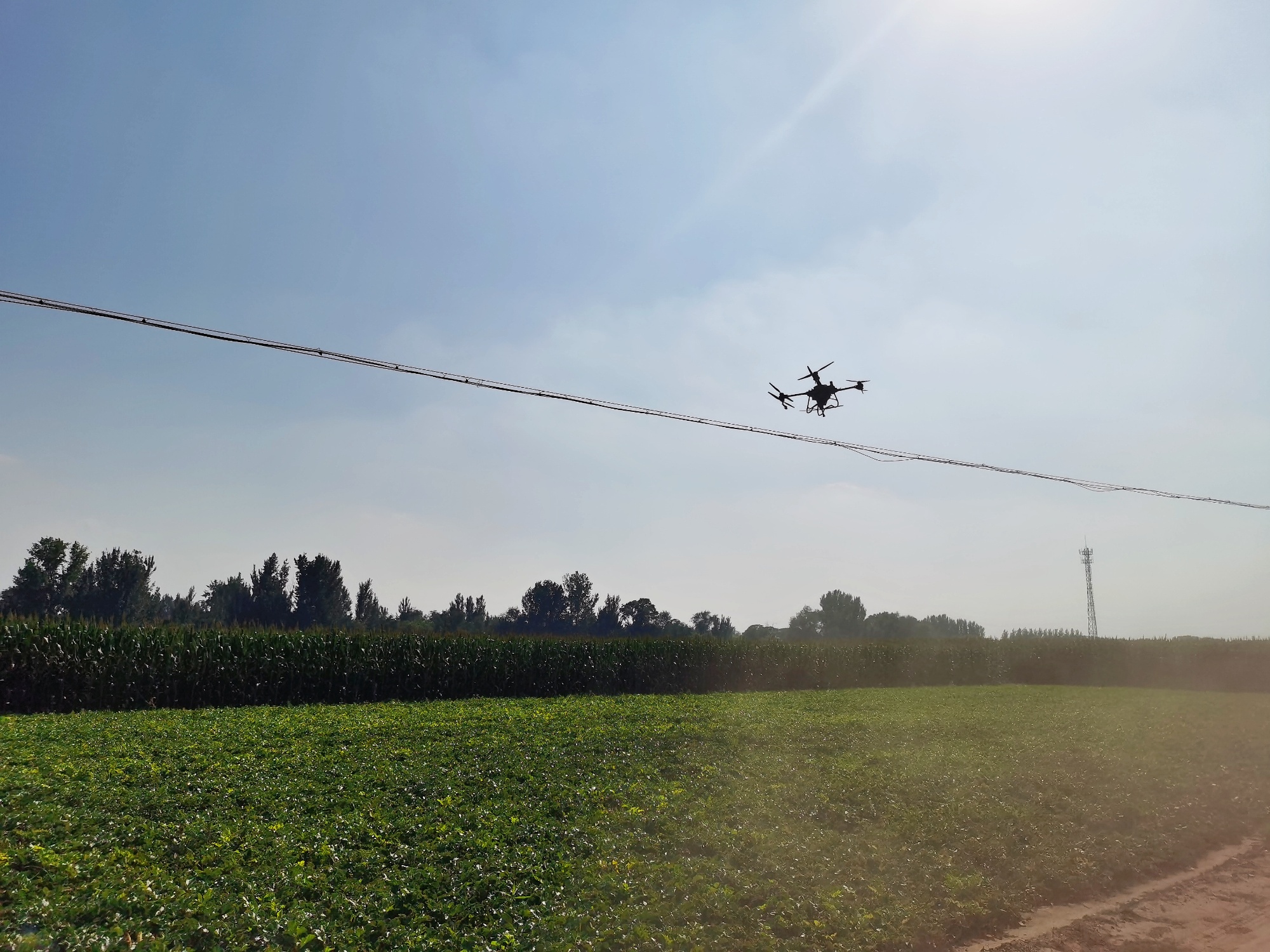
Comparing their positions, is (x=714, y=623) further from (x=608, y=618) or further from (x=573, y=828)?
(x=573, y=828)

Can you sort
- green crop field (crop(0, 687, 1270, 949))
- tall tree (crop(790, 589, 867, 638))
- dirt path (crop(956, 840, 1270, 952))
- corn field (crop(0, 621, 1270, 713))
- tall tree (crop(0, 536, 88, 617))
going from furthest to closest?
tall tree (crop(790, 589, 867, 638)) → tall tree (crop(0, 536, 88, 617)) → corn field (crop(0, 621, 1270, 713)) → dirt path (crop(956, 840, 1270, 952)) → green crop field (crop(0, 687, 1270, 949))

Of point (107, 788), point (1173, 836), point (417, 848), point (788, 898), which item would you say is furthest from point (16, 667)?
point (1173, 836)

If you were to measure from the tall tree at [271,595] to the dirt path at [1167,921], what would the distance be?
9263cm

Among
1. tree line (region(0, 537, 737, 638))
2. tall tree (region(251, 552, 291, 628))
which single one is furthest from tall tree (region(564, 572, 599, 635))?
tall tree (region(251, 552, 291, 628))

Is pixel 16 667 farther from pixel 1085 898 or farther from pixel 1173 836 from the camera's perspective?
pixel 1173 836

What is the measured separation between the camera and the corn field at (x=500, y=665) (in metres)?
20.6

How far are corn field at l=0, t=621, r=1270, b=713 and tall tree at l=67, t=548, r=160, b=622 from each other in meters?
69.6

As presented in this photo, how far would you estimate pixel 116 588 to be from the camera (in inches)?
3223

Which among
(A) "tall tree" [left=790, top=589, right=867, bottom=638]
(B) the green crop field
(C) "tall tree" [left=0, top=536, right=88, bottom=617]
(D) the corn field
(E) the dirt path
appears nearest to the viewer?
(B) the green crop field

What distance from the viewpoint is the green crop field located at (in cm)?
688

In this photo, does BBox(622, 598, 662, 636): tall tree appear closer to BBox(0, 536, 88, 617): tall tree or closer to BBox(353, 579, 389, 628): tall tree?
BBox(353, 579, 389, 628): tall tree

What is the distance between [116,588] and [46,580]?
10.2 m

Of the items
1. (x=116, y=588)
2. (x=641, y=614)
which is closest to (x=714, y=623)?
(x=641, y=614)

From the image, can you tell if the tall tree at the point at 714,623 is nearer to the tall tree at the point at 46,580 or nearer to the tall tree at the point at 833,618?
the tall tree at the point at 833,618
